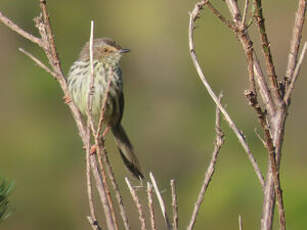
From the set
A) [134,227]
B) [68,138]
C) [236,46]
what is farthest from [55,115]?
[236,46]

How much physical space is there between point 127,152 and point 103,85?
0.51m

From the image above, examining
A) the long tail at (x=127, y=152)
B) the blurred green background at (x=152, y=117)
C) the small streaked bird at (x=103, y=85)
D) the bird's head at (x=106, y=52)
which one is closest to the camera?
the long tail at (x=127, y=152)

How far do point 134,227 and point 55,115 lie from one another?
213cm

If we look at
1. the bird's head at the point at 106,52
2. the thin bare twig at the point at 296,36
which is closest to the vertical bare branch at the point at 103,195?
the thin bare twig at the point at 296,36

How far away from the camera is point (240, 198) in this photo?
7.72 meters

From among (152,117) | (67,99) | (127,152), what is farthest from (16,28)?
(152,117)

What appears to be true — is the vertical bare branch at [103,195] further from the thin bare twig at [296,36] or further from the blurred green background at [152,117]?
the blurred green background at [152,117]

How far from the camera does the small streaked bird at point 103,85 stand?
5.46 m

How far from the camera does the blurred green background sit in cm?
865

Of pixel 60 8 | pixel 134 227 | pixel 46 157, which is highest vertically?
pixel 60 8

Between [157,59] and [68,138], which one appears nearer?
[68,138]

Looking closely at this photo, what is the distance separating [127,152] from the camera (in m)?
5.45

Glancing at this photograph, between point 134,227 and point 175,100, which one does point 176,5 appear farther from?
point 134,227

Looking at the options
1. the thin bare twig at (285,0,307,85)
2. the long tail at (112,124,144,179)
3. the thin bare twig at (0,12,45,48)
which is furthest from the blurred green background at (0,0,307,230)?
the thin bare twig at (285,0,307,85)
